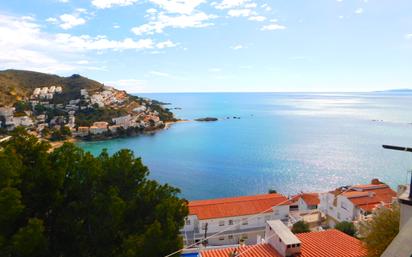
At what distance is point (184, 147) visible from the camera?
71.1 meters

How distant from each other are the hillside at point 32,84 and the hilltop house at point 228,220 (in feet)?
273

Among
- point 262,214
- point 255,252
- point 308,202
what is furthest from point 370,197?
point 255,252

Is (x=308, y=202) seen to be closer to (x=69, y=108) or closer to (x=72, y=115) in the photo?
(x=72, y=115)

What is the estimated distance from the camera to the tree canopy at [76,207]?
7.46m

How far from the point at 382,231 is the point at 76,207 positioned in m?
6.71

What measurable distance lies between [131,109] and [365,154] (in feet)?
240

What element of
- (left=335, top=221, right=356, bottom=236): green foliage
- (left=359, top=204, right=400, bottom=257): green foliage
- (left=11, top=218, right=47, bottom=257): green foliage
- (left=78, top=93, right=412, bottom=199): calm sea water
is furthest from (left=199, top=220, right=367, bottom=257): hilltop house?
(left=78, top=93, right=412, bottom=199): calm sea water

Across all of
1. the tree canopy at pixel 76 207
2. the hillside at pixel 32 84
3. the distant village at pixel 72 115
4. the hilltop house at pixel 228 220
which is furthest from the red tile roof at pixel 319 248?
the hillside at pixel 32 84

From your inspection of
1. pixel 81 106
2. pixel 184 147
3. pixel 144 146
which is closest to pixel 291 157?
pixel 184 147

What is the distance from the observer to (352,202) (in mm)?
25312

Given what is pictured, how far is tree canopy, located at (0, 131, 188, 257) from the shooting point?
24.5 ft

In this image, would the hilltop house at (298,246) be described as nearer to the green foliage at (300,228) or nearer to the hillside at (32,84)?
the green foliage at (300,228)

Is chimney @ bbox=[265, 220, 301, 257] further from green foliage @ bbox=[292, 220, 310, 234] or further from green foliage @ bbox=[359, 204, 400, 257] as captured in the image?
green foliage @ bbox=[292, 220, 310, 234]

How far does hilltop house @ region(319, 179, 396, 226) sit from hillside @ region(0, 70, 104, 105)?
88.4 meters
